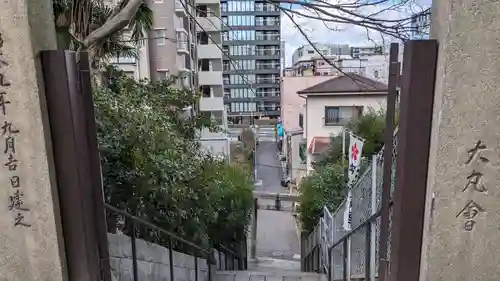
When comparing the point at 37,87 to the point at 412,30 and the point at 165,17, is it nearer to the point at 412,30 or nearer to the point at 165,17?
the point at 412,30

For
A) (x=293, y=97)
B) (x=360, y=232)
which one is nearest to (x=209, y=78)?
(x=293, y=97)

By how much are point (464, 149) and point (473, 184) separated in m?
0.14

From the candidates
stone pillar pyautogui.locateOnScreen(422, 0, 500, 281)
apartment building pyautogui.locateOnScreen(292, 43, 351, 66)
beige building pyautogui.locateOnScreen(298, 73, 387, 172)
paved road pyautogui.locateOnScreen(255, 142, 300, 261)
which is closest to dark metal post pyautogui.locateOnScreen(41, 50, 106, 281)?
stone pillar pyautogui.locateOnScreen(422, 0, 500, 281)

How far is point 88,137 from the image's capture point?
5.54 ft

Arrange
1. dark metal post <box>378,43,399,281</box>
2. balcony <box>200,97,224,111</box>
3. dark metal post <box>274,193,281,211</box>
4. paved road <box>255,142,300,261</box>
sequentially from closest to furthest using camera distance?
dark metal post <box>378,43,399,281</box> → paved road <box>255,142,300,261</box> → dark metal post <box>274,193,281,211</box> → balcony <box>200,97,224,111</box>

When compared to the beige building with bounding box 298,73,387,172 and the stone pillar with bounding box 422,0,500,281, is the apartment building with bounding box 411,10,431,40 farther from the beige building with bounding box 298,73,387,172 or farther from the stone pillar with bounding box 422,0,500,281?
the beige building with bounding box 298,73,387,172

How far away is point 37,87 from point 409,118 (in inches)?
56.0

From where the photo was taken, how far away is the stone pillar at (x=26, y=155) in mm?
1481

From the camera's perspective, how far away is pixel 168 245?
12.2ft

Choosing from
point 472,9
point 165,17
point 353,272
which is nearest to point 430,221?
point 472,9

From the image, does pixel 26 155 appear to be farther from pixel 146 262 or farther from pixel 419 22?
pixel 419 22

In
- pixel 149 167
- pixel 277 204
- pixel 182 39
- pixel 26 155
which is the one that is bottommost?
pixel 277 204

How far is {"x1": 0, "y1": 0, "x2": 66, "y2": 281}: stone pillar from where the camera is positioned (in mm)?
1481

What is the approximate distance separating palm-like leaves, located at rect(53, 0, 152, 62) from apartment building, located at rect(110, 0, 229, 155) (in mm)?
6303
